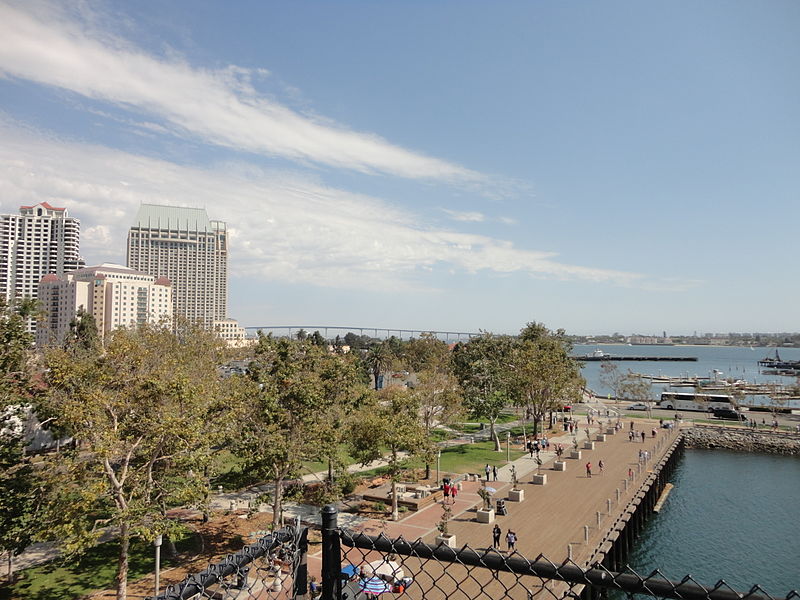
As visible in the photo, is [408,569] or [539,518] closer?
[408,569]

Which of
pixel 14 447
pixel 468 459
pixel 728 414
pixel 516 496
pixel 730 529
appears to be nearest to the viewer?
pixel 14 447

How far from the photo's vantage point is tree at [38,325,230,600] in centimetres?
1530

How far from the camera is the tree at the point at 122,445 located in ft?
50.2

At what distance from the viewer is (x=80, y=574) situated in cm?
2061

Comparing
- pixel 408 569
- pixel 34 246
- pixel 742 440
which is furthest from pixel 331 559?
pixel 34 246

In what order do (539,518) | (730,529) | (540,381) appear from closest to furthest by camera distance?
1. (539,518)
2. (730,529)
3. (540,381)

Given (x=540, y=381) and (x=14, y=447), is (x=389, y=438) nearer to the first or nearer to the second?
(x=14, y=447)

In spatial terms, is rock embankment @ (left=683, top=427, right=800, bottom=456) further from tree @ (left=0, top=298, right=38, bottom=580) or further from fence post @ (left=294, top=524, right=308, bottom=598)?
fence post @ (left=294, top=524, right=308, bottom=598)

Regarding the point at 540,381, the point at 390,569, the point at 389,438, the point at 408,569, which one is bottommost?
the point at 390,569

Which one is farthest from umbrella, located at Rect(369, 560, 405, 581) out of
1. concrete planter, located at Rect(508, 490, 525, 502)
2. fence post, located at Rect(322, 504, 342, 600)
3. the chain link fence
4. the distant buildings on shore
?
the distant buildings on shore

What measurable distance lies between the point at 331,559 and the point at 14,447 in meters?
17.2

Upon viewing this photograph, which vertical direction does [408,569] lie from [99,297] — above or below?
below

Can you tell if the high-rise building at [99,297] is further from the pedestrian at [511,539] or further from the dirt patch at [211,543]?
the pedestrian at [511,539]

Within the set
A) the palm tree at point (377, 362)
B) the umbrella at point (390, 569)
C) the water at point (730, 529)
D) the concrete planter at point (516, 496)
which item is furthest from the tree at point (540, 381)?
the palm tree at point (377, 362)
